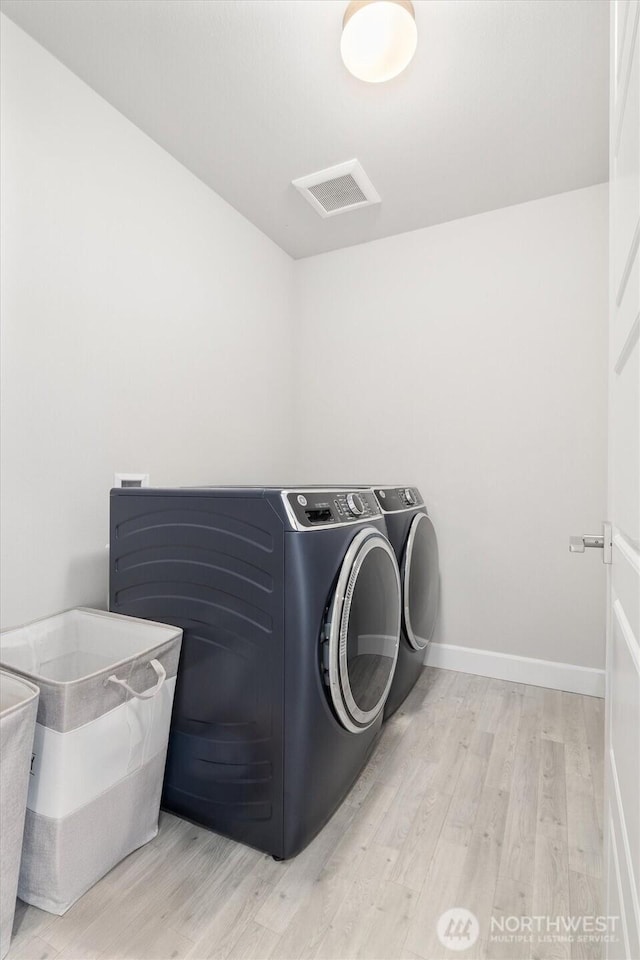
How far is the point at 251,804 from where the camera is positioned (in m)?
1.30

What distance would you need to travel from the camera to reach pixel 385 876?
1248mm

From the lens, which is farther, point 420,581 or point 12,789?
point 420,581

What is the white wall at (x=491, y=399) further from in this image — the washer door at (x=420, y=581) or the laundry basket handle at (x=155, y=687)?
the laundry basket handle at (x=155, y=687)

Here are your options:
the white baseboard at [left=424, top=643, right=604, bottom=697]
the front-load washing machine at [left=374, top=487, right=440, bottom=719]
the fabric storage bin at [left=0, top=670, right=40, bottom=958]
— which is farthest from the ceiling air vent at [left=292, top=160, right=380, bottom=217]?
the white baseboard at [left=424, top=643, right=604, bottom=697]

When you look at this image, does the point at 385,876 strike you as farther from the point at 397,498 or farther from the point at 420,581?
the point at 397,498

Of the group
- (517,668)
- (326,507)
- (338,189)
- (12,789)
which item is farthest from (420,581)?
(338,189)

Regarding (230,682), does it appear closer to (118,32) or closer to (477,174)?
(118,32)

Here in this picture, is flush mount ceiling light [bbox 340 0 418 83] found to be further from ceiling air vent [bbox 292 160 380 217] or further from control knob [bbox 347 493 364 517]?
control knob [bbox 347 493 364 517]

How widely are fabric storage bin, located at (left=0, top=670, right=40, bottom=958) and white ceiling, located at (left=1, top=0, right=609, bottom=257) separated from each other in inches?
76.2

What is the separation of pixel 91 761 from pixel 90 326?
1374 mm

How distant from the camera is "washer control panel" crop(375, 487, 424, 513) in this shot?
202 cm

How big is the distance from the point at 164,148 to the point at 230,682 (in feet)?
6.97

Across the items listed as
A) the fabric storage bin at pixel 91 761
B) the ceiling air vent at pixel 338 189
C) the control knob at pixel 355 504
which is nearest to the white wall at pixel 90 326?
the fabric storage bin at pixel 91 761

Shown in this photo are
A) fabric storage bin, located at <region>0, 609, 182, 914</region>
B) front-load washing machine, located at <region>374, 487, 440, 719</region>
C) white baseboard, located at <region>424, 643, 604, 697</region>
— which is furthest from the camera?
white baseboard, located at <region>424, 643, 604, 697</region>
